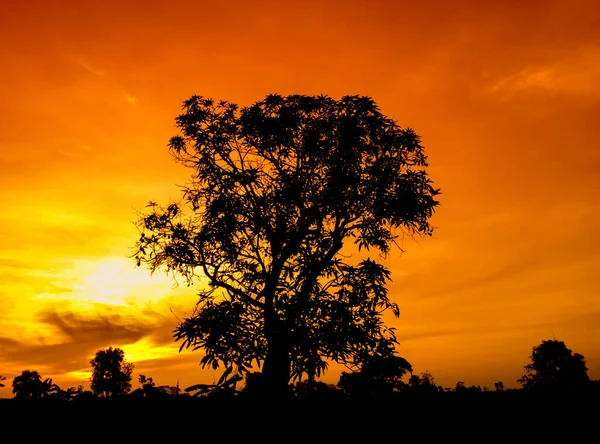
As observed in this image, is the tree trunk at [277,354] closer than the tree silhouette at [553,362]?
Yes

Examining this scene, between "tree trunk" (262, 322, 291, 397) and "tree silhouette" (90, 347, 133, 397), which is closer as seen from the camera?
"tree trunk" (262, 322, 291, 397)

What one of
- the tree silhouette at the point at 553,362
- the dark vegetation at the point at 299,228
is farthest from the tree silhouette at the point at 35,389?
the tree silhouette at the point at 553,362

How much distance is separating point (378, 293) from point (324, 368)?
494 centimetres

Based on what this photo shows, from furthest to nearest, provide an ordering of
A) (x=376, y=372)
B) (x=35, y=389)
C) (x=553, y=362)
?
1. (x=553, y=362)
2. (x=376, y=372)
3. (x=35, y=389)

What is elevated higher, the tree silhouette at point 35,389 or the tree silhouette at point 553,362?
the tree silhouette at point 553,362

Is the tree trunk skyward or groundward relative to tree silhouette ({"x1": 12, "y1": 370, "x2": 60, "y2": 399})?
skyward

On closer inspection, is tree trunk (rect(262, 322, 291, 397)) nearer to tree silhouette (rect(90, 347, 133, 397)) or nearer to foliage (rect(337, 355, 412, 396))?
foliage (rect(337, 355, 412, 396))

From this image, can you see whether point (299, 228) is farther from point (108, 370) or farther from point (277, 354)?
point (108, 370)

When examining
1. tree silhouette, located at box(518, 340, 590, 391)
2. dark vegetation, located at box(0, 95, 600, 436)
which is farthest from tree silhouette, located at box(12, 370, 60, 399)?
tree silhouette, located at box(518, 340, 590, 391)

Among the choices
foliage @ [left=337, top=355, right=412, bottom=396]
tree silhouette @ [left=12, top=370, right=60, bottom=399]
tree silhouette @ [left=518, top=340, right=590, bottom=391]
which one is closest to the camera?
tree silhouette @ [left=12, top=370, right=60, bottom=399]

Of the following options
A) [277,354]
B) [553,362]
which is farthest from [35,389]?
[553,362]

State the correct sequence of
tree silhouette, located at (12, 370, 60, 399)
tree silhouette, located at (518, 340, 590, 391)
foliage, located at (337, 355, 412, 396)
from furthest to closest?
tree silhouette, located at (518, 340, 590, 391) → foliage, located at (337, 355, 412, 396) → tree silhouette, located at (12, 370, 60, 399)

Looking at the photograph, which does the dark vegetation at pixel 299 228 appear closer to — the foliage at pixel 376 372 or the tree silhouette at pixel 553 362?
the foliage at pixel 376 372

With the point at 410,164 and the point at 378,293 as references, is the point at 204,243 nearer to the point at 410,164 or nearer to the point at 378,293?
the point at 378,293
